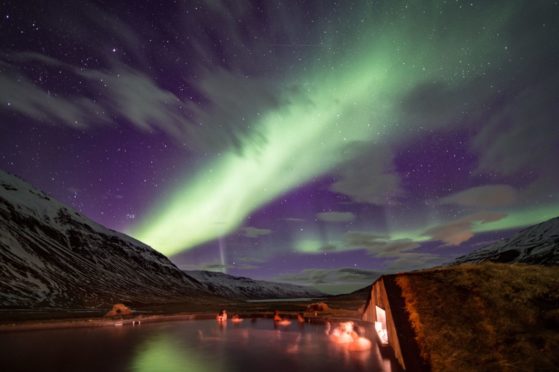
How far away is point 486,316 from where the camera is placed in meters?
14.1

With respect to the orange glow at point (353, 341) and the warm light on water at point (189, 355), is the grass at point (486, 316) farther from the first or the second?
the orange glow at point (353, 341)

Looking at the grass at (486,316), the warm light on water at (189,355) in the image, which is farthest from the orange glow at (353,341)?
the grass at (486,316)

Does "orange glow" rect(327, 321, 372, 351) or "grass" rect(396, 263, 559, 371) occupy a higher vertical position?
"grass" rect(396, 263, 559, 371)

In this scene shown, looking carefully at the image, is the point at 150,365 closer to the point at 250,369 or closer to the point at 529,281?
→ the point at 250,369

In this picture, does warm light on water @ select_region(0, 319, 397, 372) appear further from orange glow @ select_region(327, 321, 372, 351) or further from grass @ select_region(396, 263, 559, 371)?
grass @ select_region(396, 263, 559, 371)

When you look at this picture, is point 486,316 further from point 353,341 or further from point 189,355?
point 189,355

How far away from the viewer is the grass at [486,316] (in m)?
12.0

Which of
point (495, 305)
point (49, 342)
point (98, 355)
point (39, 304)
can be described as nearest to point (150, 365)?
point (98, 355)

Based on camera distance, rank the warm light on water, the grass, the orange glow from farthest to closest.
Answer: the orange glow
the warm light on water
the grass

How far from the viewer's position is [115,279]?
642 feet

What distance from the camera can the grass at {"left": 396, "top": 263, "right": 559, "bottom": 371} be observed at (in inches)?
473

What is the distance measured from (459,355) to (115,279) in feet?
696

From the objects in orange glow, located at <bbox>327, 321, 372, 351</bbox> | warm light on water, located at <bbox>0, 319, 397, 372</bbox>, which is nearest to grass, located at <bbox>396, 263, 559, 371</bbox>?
warm light on water, located at <bbox>0, 319, 397, 372</bbox>

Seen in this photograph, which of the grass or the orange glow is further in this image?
the orange glow
